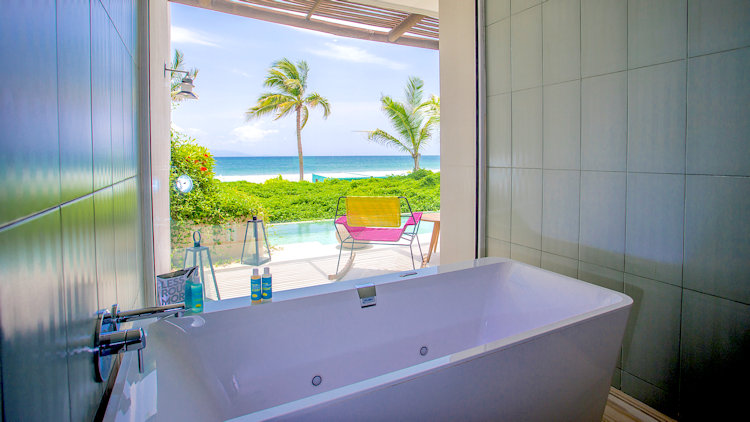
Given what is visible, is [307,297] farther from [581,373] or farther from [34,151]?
[34,151]

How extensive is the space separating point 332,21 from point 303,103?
7346 mm

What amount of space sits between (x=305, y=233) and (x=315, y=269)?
40cm

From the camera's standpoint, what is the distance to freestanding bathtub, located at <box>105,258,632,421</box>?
113 cm

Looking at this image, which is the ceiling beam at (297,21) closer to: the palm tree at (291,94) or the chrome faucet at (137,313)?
the chrome faucet at (137,313)

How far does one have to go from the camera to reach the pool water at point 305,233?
11.8ft

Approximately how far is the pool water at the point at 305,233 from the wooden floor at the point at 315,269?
13 centimetres

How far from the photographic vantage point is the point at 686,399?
1.77 metres

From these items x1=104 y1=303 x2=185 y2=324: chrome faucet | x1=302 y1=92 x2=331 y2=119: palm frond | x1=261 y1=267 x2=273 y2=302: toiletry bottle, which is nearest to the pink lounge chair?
x1=261 y1=267 x2=273 y2=302: toiletry bottle

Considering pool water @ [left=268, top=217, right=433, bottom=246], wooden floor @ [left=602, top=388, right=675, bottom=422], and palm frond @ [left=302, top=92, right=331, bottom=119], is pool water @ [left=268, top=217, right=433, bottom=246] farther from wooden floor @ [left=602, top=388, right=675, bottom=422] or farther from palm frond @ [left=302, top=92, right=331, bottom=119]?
palm frond @ [left=302, top=92, right=331, bottom=119]

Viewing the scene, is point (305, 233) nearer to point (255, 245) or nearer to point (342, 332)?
point (255, 245)

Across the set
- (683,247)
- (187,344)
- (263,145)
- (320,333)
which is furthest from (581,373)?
(263,145)

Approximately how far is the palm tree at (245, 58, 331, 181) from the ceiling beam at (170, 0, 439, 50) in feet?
21.3

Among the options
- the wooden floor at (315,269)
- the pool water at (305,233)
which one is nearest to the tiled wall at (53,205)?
the wooden floor at (315,269)

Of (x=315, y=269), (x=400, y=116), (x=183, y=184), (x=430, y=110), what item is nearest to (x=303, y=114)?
(x=400, y=116)
